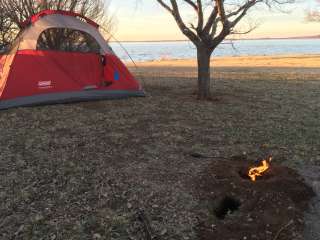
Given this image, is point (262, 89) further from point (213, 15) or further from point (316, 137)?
point (316, 137)

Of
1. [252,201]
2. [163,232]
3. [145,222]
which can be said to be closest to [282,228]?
[252,201]

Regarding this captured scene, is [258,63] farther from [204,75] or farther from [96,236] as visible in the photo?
[96,236]

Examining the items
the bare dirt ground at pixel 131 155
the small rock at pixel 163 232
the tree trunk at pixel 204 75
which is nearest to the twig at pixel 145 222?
the bare dirt ground at pixel 131 155

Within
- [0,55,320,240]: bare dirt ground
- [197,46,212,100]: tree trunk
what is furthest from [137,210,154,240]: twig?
[197,46,212,100]: tree trunk

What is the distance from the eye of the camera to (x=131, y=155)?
6.67 meters

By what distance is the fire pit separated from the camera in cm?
450

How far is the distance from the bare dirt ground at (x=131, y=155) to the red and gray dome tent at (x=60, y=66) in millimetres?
333

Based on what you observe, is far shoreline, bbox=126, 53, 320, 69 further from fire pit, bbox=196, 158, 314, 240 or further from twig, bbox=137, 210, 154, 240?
twig, bbox=137, 210, 154, 240

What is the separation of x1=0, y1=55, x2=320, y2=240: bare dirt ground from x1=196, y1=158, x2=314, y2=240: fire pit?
0.09m

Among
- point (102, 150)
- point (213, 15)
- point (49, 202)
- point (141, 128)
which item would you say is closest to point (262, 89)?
point (213, 15)

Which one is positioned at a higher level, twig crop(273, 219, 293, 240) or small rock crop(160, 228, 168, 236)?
small rock crop(160, 228, 168, 236)

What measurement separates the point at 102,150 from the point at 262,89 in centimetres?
799

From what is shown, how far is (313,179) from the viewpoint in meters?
5.77

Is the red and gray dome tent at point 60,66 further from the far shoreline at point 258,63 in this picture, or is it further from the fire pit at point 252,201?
the far shoreline at point 258,63
